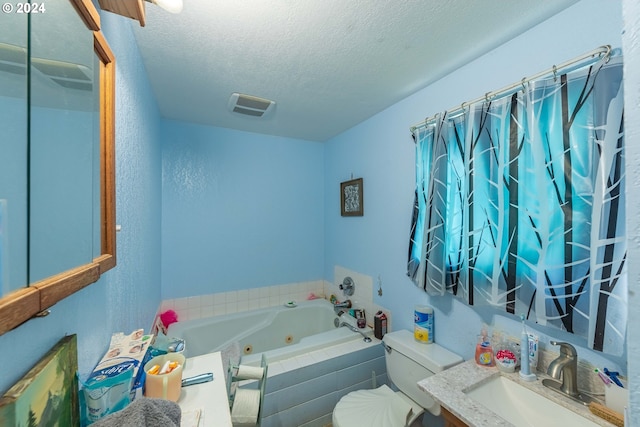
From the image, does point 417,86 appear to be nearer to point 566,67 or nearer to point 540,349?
point 566,67

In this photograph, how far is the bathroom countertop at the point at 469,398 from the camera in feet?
2.89

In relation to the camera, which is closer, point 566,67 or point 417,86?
point 566,67

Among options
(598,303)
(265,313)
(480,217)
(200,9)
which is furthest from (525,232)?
(265,313)

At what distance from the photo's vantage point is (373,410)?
1.37 meters

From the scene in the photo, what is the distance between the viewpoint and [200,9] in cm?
105

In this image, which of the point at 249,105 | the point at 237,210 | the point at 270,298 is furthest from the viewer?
the point at 270,298

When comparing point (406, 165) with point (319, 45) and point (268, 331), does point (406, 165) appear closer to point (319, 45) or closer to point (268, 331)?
point (319, 45)

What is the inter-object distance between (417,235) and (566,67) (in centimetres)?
104

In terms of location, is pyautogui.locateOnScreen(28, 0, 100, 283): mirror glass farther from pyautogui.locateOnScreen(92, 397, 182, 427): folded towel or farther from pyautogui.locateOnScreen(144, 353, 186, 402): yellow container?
pyautogui.locateOnScreen(144, 353, 186, 402): yellow container

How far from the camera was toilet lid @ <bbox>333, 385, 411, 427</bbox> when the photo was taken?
1.29 meters

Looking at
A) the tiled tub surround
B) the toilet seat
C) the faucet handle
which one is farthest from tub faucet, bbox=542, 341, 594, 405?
the tiled tub surround

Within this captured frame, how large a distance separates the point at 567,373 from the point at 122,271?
183 cm

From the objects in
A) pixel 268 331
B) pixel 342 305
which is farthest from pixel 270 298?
pixel 342 305

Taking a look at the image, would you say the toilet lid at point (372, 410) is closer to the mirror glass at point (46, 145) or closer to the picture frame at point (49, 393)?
the picture frame at point (49, 393)
